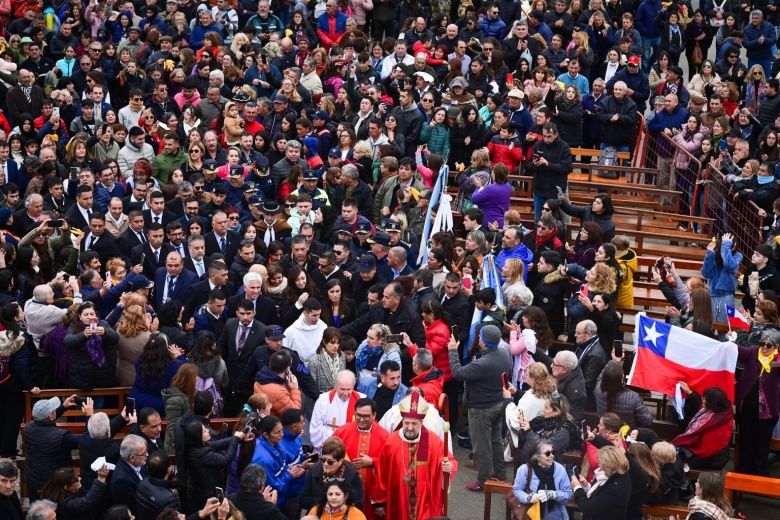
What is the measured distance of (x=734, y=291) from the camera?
14.3 metres

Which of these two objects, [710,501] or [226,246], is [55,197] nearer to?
[226,246]

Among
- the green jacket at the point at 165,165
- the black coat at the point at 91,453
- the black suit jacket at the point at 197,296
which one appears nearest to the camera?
the black coat at the point at 91,453

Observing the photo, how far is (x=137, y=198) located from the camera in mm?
15344

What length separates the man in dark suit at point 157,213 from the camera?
48.2 feet

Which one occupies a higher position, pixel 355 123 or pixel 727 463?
pixel 355 123

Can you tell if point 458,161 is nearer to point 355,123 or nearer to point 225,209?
point 355,123

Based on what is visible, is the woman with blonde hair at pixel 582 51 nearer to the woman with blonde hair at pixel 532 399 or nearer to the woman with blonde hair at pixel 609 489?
the woman with blonde hair at pixel 532 399

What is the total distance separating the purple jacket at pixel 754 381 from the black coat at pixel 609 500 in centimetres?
249

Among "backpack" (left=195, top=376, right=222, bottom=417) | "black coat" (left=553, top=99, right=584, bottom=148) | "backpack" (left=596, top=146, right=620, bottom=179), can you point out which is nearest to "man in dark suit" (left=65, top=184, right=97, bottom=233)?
"backpack" (left=195, top=376, right=222, bottom=417)

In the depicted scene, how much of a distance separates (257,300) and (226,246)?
179 cm

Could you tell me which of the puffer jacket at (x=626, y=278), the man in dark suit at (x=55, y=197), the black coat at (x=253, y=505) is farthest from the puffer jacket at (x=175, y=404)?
the puffer jacket at (x=626, y=278)

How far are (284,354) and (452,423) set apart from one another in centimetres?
265

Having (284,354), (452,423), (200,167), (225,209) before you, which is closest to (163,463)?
(284,354)

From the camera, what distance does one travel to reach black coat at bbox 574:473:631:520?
10172 mm
